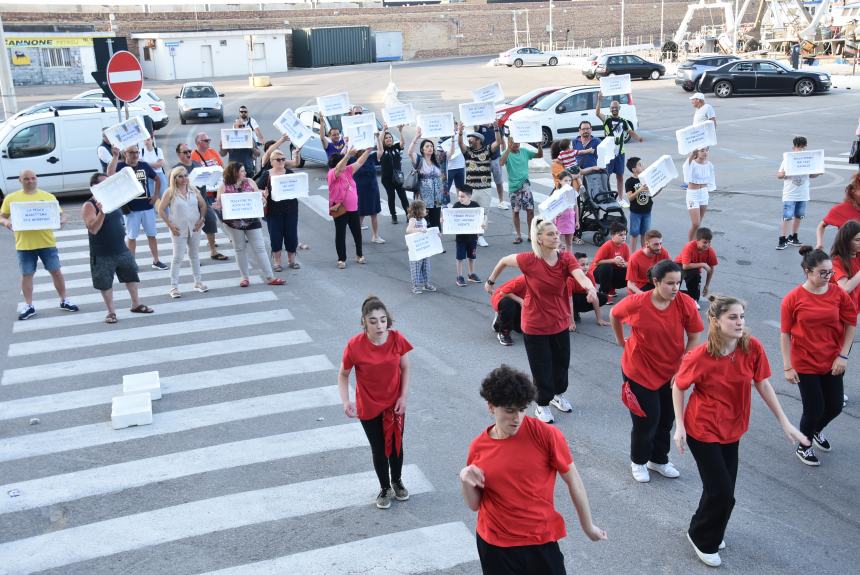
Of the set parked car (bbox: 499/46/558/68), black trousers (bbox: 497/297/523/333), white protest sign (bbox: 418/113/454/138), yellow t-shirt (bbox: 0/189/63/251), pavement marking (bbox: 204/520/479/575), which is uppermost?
parked car (bbox: 499/46/558/68)

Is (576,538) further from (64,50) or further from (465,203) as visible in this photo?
(64,50)

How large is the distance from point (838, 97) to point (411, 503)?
30914mm

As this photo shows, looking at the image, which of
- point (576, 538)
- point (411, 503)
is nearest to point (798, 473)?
point (576, 538)

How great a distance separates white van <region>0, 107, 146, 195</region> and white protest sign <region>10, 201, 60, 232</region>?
7.50 metres

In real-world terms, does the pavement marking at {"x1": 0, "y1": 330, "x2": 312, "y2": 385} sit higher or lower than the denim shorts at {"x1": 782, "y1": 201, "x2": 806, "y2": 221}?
lower

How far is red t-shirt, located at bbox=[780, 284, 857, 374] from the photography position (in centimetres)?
671

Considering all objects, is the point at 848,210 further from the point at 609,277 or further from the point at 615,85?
the point at 615,85

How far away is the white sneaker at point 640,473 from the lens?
6.75 m

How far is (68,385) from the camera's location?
30.0ft

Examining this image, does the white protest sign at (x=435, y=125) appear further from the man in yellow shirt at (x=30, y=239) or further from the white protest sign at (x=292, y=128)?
the man in yellow shirt at (x=30, y=239)

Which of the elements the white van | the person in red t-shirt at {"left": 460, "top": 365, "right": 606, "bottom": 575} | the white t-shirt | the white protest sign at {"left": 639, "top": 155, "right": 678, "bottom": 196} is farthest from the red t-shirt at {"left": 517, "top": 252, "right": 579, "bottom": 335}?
the white van

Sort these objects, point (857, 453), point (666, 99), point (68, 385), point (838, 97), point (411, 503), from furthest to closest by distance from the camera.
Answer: point (666, 99)
point (838, 97)
point (68, 385)
point (857, 453)
point (411, 503)

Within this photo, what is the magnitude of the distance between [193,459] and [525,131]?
8553 millimetres

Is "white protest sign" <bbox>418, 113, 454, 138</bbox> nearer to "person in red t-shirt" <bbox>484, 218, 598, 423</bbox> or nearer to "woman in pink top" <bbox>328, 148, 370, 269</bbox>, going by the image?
"woman in pink top" <bbox>328, 148, 370, 269</bbox>
